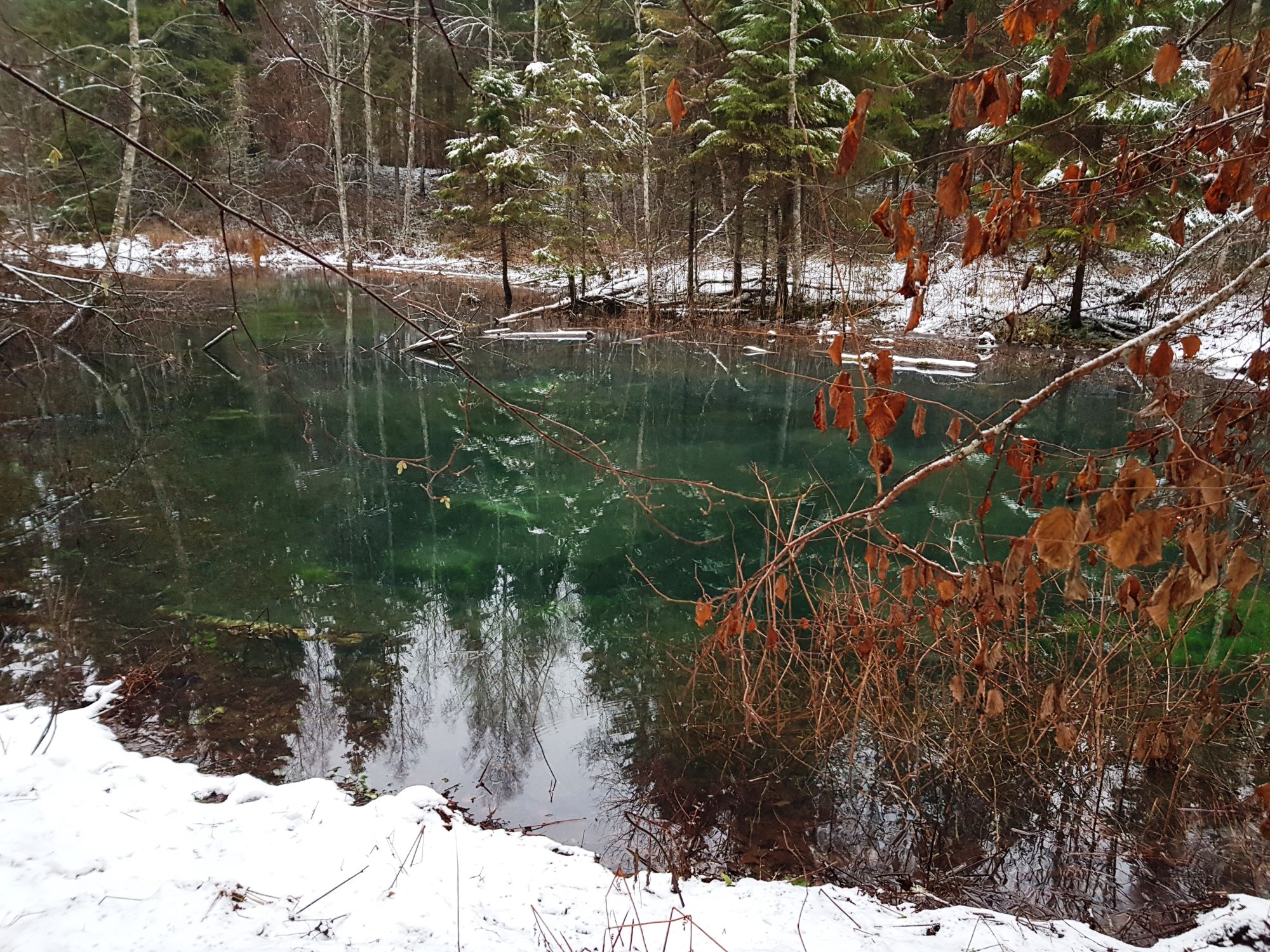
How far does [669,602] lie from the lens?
6.91m

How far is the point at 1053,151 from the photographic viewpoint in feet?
51.4

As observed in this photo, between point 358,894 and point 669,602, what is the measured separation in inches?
165

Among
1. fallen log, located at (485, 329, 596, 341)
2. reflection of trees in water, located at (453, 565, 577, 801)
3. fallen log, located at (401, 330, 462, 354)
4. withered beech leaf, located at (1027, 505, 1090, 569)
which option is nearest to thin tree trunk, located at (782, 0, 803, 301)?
fallen log, located at (485, 329, 596, 341)

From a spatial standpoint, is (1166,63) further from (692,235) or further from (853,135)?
(692,235)

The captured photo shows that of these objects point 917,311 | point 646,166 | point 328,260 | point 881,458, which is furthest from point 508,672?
point 328,260

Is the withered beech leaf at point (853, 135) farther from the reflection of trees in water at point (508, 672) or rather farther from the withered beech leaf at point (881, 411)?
the reflection of trees in water at point (508, 672)

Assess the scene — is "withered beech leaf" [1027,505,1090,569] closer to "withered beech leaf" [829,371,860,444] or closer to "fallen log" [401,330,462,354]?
"withered beech leaf" [829,371,860,444]

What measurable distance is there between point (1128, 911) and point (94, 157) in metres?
26.3

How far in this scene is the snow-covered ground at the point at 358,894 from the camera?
8.91 feet

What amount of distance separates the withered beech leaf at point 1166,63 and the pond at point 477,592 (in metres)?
1.16

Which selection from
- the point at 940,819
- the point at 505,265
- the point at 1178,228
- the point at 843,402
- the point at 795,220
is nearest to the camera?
the point at 843,402

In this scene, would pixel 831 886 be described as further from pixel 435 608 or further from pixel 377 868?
pixel 435 608

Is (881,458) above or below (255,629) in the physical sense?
above

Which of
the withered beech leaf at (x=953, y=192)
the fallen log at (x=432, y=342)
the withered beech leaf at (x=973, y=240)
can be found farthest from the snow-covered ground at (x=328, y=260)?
the withered beech leaf at (x=953, y=192)
